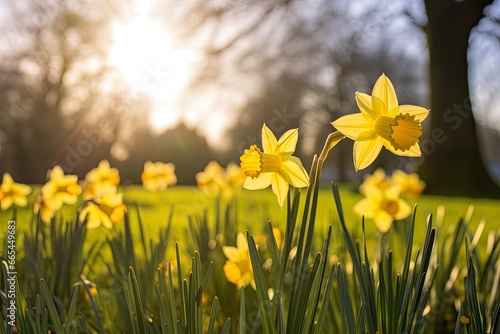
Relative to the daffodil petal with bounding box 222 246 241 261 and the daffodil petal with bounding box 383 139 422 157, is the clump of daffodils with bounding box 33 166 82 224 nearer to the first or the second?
the daffodil petal with bounding box 222 246 241 261

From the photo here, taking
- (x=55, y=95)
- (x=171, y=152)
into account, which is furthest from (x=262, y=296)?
(x=171, y=152)

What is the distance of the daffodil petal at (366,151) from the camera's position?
3.20 feet

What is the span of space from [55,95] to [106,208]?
9333mm

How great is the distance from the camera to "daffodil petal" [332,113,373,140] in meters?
0.95

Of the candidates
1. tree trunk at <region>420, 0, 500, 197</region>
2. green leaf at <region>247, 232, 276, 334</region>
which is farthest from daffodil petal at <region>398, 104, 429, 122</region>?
tree trunk at <region>420, 0, 500, 197</region>

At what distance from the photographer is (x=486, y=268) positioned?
1.61 metres

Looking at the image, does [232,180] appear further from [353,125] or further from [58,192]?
[353,125]

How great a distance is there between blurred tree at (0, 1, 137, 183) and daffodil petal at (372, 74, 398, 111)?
7.30 metres

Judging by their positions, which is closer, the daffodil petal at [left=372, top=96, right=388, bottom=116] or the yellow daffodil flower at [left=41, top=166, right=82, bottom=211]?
the daffodil petal at [left=372, top=96, right=388, bottom=116]

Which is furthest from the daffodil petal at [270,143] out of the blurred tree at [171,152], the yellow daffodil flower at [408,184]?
the blurred tree at [171,152]

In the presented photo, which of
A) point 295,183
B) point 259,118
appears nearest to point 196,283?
point 295,183

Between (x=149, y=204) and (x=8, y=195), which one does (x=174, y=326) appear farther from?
(x=149, y=204)

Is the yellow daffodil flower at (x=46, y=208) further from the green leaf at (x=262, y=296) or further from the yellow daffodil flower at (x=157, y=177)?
the green leaf at (x=262, y=296)

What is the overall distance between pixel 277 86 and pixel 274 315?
1438 cm
